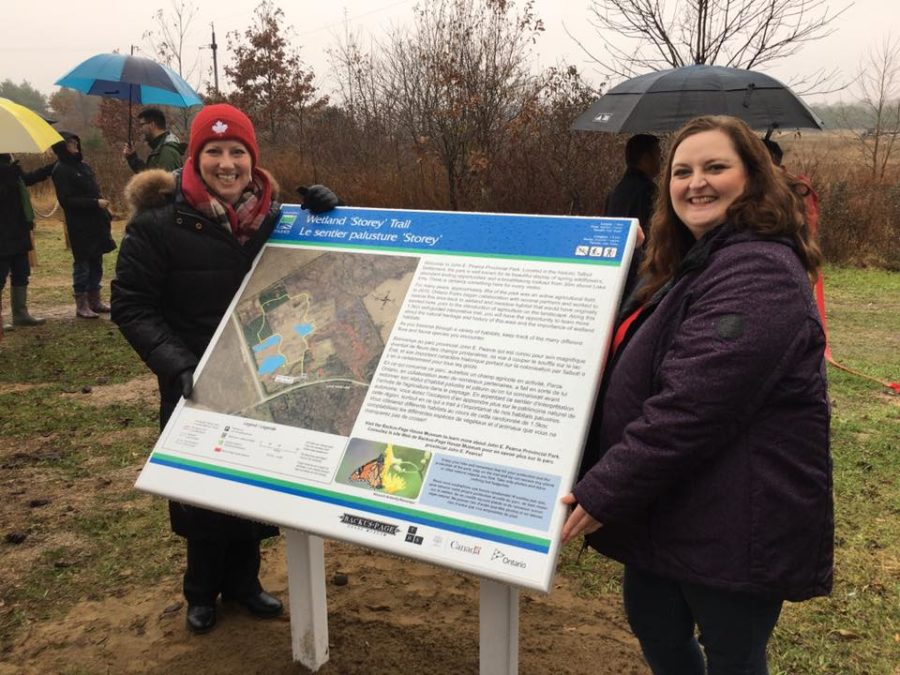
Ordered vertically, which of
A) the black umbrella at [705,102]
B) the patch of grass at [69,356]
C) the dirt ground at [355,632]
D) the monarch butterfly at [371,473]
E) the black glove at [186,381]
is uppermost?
the black umbrella at [705,102]

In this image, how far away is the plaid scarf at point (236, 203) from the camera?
2705 millimetres

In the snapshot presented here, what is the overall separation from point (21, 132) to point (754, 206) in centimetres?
714

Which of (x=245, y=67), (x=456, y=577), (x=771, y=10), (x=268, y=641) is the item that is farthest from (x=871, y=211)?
(x=245, y=67)

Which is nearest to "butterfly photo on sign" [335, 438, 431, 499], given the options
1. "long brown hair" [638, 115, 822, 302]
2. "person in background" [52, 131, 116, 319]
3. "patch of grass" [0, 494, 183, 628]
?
"long brown hair" [638, 115, 822, 302]

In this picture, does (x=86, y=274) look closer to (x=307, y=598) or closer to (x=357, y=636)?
(x=357, y=636)

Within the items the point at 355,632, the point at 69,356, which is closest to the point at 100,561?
the point at 355,632

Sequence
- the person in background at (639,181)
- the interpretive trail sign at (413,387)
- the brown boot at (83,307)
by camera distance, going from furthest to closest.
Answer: the brown boot at (83,307) → the person in background at (639,181) → the interpretive trail sign at (413,387)

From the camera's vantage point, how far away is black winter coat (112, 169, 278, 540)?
2660mm

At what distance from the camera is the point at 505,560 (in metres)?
1.78

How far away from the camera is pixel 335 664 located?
295 cm

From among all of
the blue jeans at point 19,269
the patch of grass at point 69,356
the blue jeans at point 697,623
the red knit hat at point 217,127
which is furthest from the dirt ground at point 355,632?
the blue jeans at point 19,269

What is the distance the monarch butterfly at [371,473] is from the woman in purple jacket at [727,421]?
1.77 feet

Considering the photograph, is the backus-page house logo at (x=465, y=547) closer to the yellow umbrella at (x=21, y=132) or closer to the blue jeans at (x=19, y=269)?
the yellow umbrella at (x=21, y=132)

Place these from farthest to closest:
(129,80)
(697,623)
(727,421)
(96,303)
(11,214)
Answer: (96,303) → (11,214) → (129,80) → (697,623) → (727,421)
